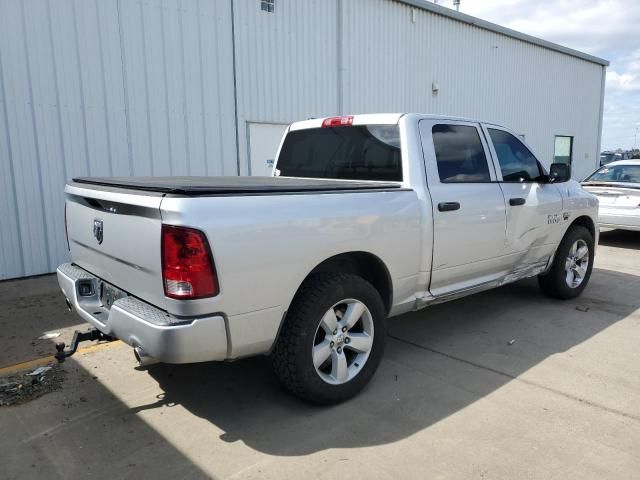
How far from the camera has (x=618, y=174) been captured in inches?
372

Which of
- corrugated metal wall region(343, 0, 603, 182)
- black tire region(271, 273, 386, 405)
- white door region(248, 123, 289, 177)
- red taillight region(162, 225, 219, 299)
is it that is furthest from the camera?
corrugated metal wall region(343, 0, 603, 182)

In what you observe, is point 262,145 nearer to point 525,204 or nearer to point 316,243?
point 525,204

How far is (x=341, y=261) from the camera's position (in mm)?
3455

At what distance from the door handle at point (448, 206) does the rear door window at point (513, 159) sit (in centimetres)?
95

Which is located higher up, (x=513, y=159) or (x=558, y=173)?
(x=513, y=159)

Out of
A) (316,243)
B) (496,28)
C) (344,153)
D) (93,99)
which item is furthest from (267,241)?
(496,28)

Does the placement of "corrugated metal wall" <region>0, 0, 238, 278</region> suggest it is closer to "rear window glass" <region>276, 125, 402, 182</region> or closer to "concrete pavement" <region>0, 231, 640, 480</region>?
"concrete pavement" <region>0, 231, 640, 480</region>

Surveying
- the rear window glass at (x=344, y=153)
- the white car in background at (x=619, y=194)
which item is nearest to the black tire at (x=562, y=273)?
the rear window glass at (x=344, y=153)

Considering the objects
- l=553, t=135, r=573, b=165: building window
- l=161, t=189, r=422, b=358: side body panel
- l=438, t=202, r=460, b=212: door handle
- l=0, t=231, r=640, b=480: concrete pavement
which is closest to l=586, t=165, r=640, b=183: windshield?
l=0, t=231, r=640, b=480: concrete pavement

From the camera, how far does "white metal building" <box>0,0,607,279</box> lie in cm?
661

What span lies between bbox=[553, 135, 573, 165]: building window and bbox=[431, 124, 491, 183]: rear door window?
51.6 ft

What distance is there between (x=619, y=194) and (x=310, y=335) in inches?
315

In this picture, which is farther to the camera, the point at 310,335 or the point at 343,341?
the point at 343,341

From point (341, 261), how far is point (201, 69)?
19.2 feet
